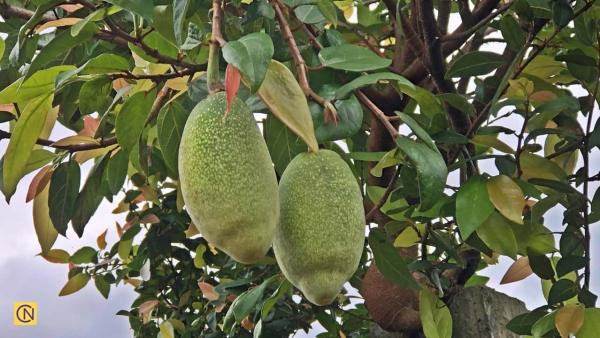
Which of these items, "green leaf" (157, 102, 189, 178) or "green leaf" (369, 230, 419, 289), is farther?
"green leaf" (369, 230, 419, 289)

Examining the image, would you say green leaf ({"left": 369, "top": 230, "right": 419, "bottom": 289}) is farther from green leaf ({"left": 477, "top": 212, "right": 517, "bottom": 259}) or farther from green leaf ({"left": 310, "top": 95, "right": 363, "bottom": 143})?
green leaf ({"left": 310, "top": 95, "right": 363, "bottom": 143})

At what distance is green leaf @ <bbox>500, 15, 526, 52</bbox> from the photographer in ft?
3.05

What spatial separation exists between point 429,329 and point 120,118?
21.8 inches

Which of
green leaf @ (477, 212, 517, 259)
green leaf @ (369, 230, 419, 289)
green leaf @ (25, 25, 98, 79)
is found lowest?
green leaf @ (369, 230, 419, 289)

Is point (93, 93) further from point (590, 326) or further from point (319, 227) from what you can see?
point (590, 326)

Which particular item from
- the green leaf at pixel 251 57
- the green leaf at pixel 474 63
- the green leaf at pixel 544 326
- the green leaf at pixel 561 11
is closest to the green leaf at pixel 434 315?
the green leaf at pixel 544 326

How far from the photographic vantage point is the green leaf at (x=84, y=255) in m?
1.82

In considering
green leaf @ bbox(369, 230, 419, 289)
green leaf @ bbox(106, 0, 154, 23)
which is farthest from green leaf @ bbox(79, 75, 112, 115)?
green leaf @ bbox(369, 230, 419, 289)

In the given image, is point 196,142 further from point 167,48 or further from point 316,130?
point 167,48

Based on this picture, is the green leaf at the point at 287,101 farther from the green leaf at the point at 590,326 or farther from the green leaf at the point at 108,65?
the green leaf at the point at 590,326

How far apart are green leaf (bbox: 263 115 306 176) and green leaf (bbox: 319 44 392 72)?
96 millimetres

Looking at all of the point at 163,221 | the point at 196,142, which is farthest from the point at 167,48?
the point at 163,221

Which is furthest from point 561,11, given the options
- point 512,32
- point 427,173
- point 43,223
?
point 43,223

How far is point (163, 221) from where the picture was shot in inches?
71.1
